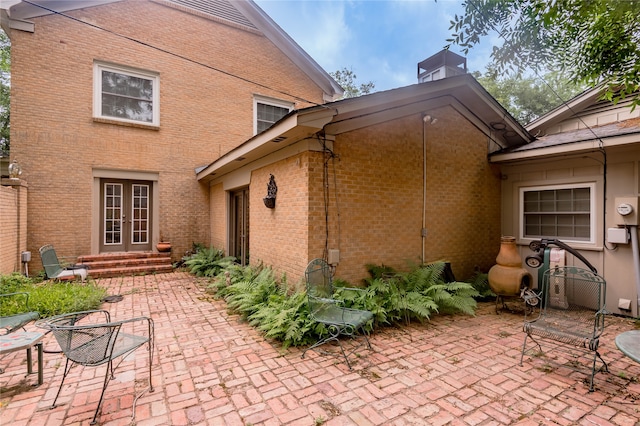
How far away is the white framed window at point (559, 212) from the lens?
5.77m

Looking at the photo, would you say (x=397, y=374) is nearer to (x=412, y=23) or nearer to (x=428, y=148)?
(x=428, y=148)

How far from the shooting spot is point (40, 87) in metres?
8.02

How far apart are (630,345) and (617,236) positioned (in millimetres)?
3547

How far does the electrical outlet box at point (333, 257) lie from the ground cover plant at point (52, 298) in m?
4.13

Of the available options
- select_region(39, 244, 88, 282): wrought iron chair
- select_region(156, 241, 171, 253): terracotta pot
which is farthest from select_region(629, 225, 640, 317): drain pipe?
select_region(39, 244, 88, 282): wrought iron chair

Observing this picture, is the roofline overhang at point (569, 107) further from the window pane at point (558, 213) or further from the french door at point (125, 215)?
the french door at point (125, 215)

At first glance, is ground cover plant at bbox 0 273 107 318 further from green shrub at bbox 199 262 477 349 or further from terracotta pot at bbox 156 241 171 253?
terracotta pot at bbox 156 241 171 253

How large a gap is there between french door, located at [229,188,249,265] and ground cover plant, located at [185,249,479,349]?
75.3 inches

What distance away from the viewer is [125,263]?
853 centimetres

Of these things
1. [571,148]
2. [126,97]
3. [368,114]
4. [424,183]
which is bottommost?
[424,183]

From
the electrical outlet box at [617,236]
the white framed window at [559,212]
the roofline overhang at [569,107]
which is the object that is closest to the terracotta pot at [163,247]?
the white framed window at [559,212]

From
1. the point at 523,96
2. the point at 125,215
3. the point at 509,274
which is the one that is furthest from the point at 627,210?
the point at 523,96

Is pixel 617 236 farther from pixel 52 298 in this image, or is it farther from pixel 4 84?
pixel 4 84

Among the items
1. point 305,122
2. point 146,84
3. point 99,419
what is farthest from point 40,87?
point 99,419
